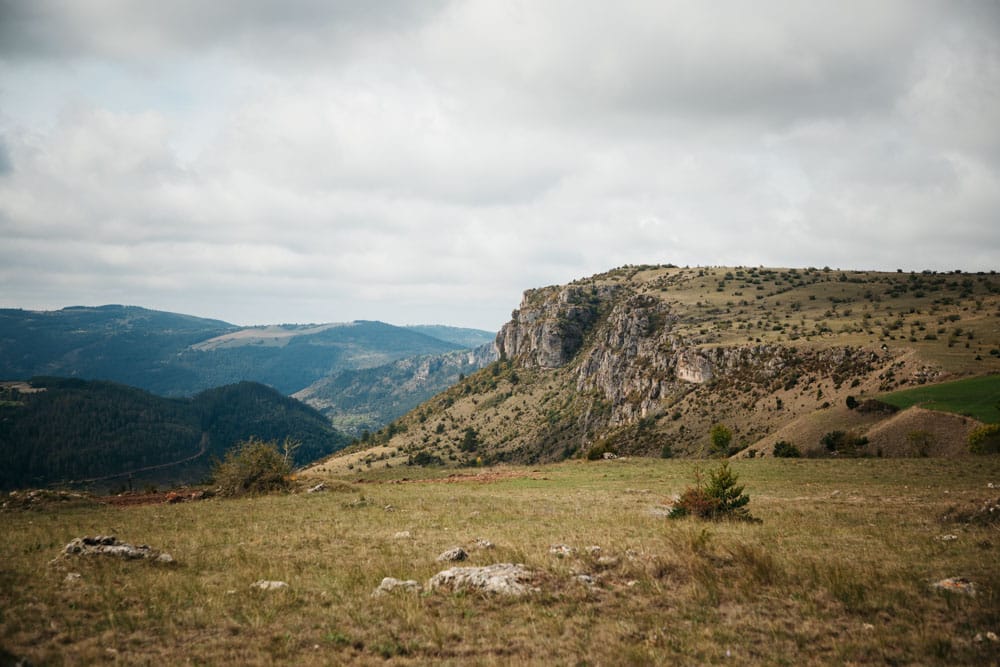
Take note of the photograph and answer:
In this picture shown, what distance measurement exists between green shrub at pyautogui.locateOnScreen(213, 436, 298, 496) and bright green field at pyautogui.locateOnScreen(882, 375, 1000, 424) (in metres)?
55.5

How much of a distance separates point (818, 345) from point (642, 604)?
71.8 m

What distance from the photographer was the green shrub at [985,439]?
3347 centimetres

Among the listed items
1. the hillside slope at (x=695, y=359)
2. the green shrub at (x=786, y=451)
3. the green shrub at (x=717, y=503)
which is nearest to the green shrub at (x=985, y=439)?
the hillside slope at (x=695, y=359)

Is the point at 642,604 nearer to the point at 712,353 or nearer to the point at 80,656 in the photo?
the point at 80,656

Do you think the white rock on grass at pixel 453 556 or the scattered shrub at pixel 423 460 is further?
the scattered shrub at pixel 423 460

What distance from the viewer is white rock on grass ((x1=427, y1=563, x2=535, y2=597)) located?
1136 cm

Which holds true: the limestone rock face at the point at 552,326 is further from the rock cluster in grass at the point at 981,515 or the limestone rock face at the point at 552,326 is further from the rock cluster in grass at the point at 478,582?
the rock cluster in grass at the point at 478,582

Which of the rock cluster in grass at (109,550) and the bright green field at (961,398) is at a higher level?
the bright green field at (961,398)

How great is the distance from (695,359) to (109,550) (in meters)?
84.3

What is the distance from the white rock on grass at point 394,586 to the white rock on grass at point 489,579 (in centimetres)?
36

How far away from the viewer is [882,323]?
73.8 meters

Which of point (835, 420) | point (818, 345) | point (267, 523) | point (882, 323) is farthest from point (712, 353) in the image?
point (267, 523)

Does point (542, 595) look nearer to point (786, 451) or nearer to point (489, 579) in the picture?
A: point (489, 579)

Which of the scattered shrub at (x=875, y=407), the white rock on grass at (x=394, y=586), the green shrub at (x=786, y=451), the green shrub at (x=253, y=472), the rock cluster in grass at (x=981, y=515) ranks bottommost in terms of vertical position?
the green shrub at (x=253, y=472)
